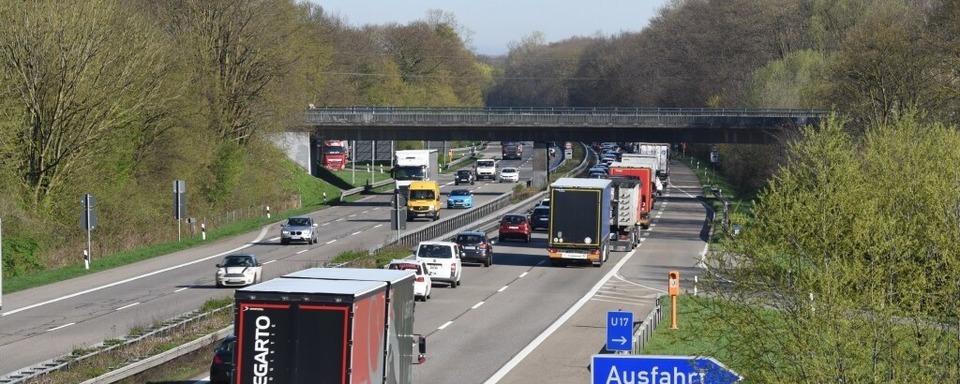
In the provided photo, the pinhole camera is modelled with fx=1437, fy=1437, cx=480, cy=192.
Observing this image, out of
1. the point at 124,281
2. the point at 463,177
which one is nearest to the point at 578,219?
the point at 124,281

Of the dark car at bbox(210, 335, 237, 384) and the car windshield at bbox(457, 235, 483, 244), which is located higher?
the dark car at bbox(210, 335, 237, 384)

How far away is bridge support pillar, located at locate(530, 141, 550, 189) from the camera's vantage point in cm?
10588

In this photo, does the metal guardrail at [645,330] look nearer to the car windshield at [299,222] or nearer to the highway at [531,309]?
the highway at [531,309]

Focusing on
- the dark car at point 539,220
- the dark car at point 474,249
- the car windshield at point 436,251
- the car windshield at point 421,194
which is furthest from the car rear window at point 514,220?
the car windshield at point 436,251

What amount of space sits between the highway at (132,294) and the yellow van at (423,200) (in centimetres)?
267

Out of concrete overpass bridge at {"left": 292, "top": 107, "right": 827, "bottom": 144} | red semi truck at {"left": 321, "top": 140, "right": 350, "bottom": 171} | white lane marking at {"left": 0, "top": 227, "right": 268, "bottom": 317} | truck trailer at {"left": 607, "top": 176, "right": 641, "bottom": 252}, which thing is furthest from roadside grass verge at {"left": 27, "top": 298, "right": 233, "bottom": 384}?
red semi truck at {"left": 321, "top": 140, "right": 350, "bottom": 171}

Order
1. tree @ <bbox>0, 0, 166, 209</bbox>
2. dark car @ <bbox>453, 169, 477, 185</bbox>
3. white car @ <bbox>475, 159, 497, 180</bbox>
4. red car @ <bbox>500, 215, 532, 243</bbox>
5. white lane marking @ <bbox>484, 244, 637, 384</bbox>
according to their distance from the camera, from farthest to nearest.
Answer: white car @ <bbox>475, 159, 497, 180</bbox>
dark car @ <bbox>453, 169, 477, 185</bbox>
red car @ <bbox>500, 215, 532, 243</bbox>
tree @ <bbox>0, 0, 166, 209</bbox>
white lane marking @ <bbox>484, 244, 637, 384</bbox>

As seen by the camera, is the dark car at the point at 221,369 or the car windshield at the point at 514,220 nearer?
the dark car at the point at 221,369

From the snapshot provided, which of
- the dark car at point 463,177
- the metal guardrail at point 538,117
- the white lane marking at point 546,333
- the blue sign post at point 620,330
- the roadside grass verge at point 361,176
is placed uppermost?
the metal guardrail at point 538,117

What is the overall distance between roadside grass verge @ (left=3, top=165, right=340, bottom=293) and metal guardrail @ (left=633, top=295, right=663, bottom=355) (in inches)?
834

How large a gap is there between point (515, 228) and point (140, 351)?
39.9 metres

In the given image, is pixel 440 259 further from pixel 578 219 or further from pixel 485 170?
pixel 485 170

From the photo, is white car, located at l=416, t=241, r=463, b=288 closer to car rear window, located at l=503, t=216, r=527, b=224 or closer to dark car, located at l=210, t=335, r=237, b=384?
car rear window, located at l=503, t=216, r=527, b=224

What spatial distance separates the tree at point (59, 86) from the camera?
182 feet
